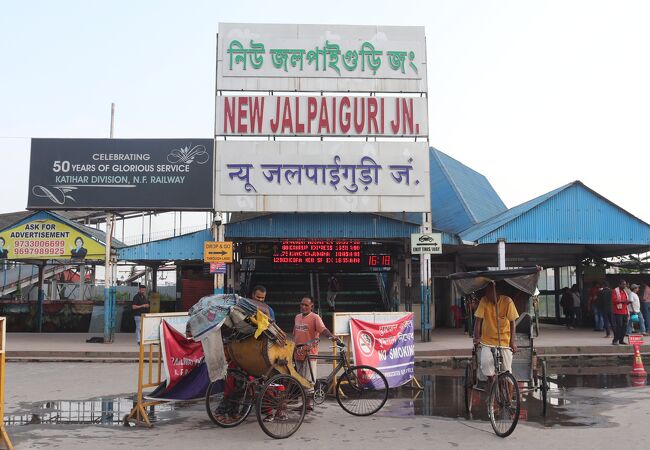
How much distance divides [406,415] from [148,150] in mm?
13939

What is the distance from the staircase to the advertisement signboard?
13904 millimetres

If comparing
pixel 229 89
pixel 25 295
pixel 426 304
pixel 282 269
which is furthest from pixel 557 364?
pixel 25 295

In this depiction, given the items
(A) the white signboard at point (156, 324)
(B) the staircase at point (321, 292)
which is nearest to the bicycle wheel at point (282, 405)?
(A) the white signboard at point (156, 324)

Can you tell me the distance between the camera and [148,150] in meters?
20.0

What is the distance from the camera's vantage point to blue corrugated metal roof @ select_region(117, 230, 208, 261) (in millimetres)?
20688

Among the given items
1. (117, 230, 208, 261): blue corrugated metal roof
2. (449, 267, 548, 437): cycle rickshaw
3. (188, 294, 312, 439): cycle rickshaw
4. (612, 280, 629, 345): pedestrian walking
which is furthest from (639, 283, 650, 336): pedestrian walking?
(188, 294, 312, 439): cycle rickshaw

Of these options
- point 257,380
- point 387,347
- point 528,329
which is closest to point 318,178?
point 387,347

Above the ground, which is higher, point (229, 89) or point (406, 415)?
point (229, 89)

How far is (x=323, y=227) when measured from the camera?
20.1m

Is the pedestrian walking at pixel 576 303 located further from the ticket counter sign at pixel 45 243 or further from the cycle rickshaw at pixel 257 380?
the cycle rickshaw at pixel 257 380

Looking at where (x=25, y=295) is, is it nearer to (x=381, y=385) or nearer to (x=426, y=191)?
(x=426, y=191)

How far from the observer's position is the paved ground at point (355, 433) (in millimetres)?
7320

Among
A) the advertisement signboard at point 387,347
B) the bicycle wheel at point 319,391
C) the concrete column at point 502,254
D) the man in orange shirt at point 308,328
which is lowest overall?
the bicycle wheel at point 319,391

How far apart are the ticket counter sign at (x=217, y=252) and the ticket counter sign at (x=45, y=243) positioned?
13.2 ft
